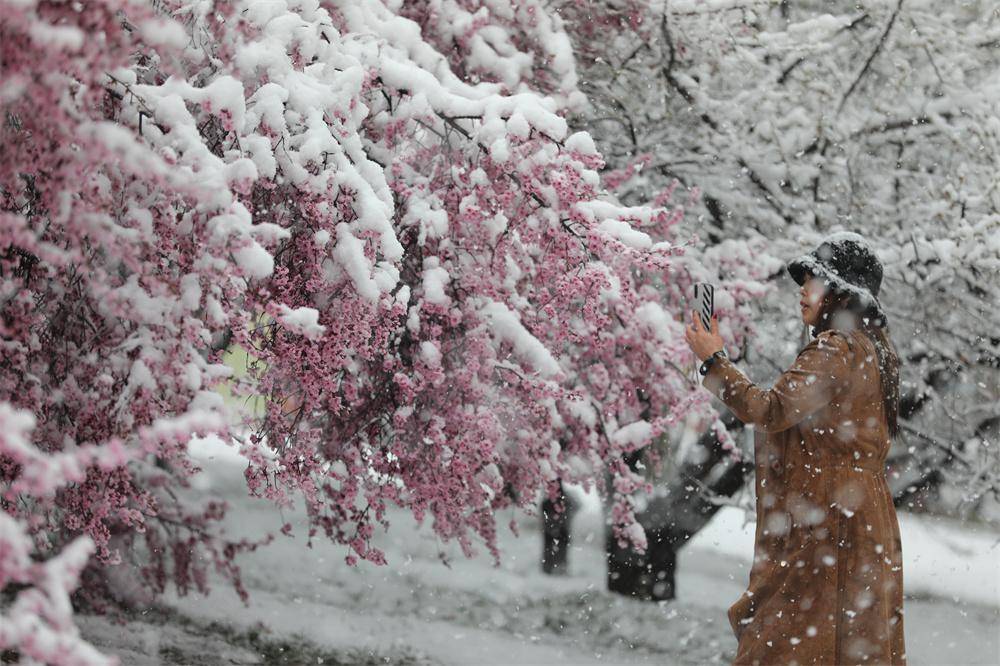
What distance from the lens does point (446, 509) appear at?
176 inches

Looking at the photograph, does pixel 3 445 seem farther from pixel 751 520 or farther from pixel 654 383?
pixel 751 520

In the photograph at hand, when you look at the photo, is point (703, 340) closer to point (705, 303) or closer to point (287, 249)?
point (705, 303)

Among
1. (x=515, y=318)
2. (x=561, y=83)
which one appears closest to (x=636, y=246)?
(x=515, y=318)

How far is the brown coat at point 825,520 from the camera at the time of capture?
3.49m

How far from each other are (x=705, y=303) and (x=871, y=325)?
59 cm

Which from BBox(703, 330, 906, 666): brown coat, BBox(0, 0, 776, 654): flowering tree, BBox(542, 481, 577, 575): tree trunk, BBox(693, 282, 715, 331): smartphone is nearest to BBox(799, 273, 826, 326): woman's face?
BBox(703, 330, 906, 666): brown coat

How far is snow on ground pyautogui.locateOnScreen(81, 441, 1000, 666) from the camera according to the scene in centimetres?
682

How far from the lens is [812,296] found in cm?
373

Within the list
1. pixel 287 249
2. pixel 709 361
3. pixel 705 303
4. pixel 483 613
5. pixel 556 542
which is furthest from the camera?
pixel 556 542

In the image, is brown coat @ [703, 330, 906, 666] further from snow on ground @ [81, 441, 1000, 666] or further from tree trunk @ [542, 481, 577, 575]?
tree trunk @ [542, 481, 577, 575]

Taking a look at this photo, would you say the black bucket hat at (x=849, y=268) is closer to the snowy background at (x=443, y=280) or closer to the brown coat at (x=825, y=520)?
the brown coat at (x=825, y=520)

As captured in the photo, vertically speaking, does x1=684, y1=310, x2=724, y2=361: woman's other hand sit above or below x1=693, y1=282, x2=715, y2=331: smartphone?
below

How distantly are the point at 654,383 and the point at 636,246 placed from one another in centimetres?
248

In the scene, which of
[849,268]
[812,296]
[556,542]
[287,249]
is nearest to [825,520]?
[812,296]
